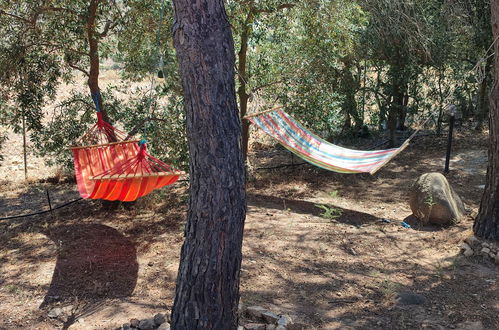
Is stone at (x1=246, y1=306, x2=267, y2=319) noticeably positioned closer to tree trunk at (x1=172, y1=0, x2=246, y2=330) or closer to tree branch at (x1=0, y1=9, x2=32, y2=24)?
tree trunk at (x1=172, y1=0, x2=246, y2=330)

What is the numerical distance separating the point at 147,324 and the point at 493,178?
113 inches

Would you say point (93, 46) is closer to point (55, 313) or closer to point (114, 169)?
point (114, 169)

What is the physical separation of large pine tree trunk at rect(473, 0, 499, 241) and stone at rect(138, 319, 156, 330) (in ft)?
9.05

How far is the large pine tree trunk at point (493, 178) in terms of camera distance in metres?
3.88

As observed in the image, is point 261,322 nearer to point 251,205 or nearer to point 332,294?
point 332,294

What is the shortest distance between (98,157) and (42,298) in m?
1.63

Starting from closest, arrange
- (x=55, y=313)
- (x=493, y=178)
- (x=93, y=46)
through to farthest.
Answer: (x=55, y=313)
(x=493, y=178)
(x=93, y=46)

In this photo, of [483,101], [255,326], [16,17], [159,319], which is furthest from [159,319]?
[483,101]

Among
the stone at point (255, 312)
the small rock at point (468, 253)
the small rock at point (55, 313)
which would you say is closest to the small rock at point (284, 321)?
the stone at point (255, 312)

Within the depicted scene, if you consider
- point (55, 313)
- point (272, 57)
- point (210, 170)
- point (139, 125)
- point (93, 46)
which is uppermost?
point (272, 57)

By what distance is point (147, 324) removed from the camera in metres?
2.76

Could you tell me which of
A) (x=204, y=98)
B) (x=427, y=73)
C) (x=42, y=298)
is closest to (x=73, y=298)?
(x=42, y=298)

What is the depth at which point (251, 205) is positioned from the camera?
5266 millimetres

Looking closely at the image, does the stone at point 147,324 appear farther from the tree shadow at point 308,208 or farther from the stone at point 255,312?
the tree shadow at point 308,208
